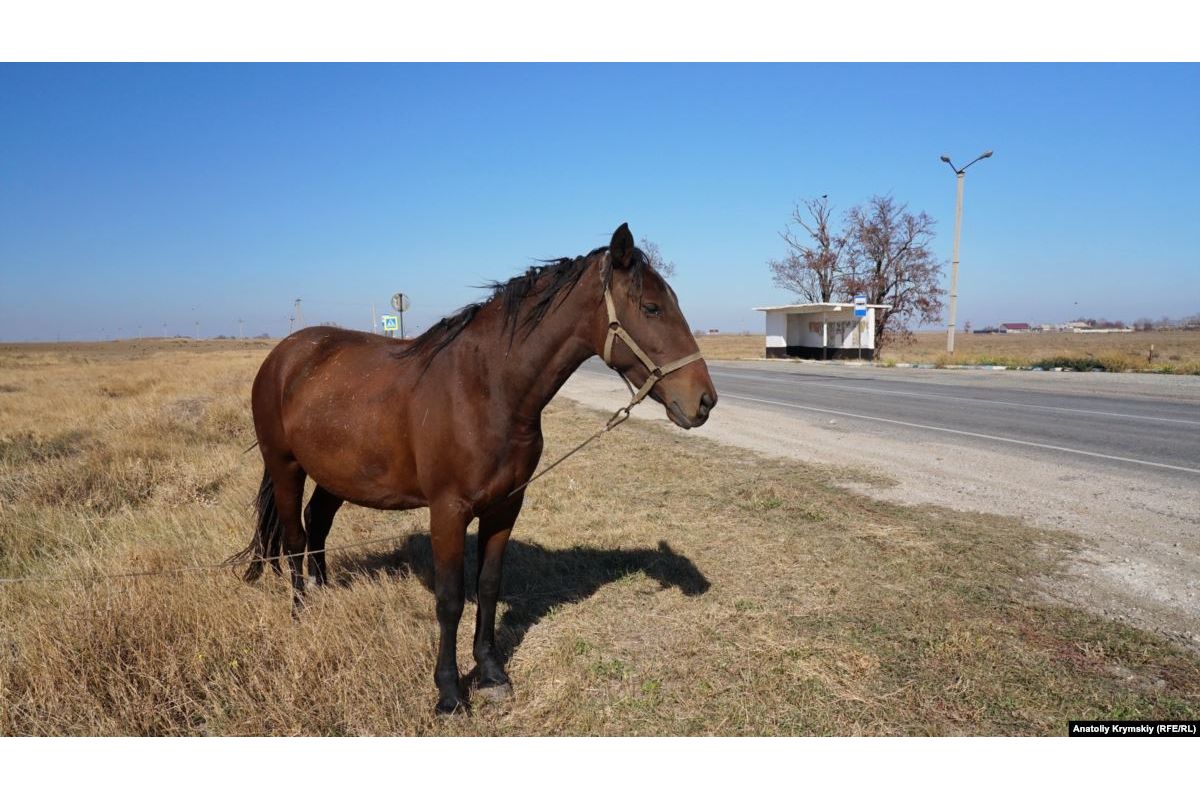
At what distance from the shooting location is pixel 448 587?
3.12 meters

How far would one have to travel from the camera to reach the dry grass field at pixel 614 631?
2.94m

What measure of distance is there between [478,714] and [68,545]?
16.2ft

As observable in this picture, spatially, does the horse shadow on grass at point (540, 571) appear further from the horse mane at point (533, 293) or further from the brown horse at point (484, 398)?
the horse mane at point (533, 293)

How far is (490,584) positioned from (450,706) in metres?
0.62

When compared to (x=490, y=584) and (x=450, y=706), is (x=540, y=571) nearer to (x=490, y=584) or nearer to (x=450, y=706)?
(x=490, y=584)

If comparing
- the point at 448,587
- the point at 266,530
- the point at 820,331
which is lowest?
the point at 266,530

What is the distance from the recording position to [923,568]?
183 inches

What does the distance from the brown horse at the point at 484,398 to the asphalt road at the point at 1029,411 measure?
294 inches

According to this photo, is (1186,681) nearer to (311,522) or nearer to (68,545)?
(311,522)

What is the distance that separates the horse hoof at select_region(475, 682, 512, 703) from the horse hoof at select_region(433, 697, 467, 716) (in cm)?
16

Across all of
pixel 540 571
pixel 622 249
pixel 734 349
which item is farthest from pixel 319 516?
pixel 734 349

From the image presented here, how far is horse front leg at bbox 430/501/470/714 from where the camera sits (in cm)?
304

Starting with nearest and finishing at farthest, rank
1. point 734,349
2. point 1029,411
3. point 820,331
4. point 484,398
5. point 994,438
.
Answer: point 484,398 → point 994,438 → point 1029,411 → point 820,331 → point 734,349

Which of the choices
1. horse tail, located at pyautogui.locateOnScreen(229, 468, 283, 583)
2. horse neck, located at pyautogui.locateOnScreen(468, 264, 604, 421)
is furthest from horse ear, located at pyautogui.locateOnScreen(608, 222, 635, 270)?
horse tail, located at pyautogui.locateOnScreen(229, 468, 283, 583)
